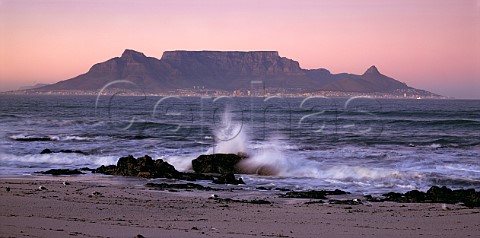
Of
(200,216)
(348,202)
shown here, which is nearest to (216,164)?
(348,202)

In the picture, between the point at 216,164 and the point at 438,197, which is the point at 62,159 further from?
the point at 438,197

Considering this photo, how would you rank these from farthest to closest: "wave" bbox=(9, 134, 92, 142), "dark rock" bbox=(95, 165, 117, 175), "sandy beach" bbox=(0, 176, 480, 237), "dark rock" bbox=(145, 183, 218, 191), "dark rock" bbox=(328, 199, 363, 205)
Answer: "wave" bbox=(9, 134, 92, 142)
"dark rock" bbox=(95, 165, 117, 175)
"dark rock" bbox=(145, 183, 218, 191)
"dark rock" bbox=(328, 199, 363, 205)
"sandy beach" bbox=(0, 176, 480, 237)

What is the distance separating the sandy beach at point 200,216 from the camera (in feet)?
29.4

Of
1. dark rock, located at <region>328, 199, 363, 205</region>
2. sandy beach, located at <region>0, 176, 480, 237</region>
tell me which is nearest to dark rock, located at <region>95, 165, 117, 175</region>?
sandy beach, located at <region>0, 176, 480, 237</region>

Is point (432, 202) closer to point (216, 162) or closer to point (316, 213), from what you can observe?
point (316, 213)

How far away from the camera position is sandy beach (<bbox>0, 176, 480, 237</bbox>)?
8.97 metres

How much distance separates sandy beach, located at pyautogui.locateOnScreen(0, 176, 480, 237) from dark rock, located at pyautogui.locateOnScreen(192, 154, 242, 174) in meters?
5.67

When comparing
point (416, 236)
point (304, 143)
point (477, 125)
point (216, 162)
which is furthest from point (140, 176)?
point (477, 125)

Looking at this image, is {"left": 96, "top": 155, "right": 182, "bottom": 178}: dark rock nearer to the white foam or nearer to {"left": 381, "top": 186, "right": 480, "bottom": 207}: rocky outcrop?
the white foam

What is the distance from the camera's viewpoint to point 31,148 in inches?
1078

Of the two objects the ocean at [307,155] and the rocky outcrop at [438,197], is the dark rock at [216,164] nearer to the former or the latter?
the ocean at [307,155]

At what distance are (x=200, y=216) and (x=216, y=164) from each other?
959 cm

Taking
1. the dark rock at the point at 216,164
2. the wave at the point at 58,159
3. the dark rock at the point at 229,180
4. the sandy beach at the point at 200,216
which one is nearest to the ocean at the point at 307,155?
the wave at the point at 58,159

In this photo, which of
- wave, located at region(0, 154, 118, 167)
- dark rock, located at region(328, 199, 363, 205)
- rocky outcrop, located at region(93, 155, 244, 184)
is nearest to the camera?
dark rock, located at region(328, 199, 363, 205)
